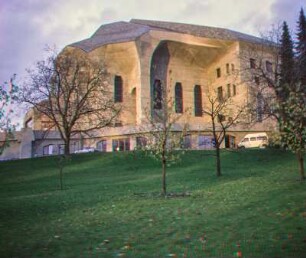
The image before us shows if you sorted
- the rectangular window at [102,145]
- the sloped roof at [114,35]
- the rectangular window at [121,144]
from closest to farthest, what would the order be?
the rectangular window at [121,144] < the rectangular window at [102,145] < the sloped roof at [114,35]

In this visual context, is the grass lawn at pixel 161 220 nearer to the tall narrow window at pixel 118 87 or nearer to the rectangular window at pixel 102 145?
the rectangular window at pixel 102 145

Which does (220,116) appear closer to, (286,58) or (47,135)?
(286,58)

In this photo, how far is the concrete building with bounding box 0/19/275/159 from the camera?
50.5 metres

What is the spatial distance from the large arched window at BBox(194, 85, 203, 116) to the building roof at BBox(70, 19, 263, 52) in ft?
27.7

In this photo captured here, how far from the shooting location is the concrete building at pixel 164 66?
166 feet

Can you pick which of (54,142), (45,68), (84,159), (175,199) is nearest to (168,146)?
(175,199)

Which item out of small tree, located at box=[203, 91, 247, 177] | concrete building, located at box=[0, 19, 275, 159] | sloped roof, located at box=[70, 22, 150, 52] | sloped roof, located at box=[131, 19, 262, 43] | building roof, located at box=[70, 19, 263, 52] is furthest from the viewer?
sloped roof, located at box=[131, 19, 262, 43]

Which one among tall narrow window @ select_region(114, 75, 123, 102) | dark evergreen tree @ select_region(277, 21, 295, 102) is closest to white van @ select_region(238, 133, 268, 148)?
dark evergreen tree @ select_region(277, 21, 295, 102)

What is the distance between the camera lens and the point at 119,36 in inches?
2191

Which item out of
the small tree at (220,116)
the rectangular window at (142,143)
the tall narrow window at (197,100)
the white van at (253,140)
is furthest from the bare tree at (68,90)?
the tall narrow window at (197,100)

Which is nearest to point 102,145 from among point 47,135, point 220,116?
point 47,135

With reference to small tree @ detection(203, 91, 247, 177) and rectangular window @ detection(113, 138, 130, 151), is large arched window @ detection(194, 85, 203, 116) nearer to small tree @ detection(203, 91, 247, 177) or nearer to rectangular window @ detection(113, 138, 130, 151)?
small tree @ detection(203, 91, 247, 177)

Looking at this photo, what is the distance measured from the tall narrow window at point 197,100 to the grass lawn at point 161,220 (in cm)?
3946

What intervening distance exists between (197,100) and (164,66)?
26.2 feet
